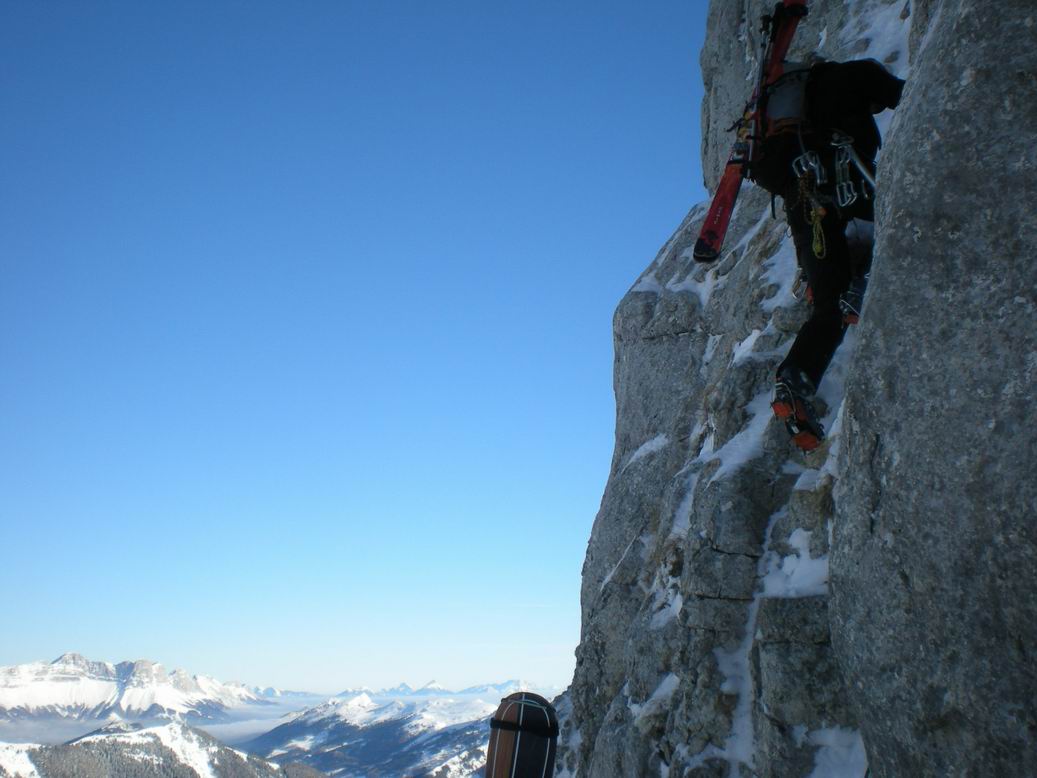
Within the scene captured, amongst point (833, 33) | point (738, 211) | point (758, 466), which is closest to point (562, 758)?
point (758, 466)

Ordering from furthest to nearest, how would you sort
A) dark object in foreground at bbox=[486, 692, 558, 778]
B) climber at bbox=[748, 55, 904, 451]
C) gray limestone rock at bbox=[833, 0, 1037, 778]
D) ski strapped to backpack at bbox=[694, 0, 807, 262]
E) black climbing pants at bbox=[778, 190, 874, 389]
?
ski strapped to backpack at bbox=[694, 0, 807, 262] → black climbing pants at bbox=[778, 190, 874, 389] → climber at bbox=[748, 55, 904, 451] → dark object in foreground at bbox=[486, 692, 558, 778] → gray limestone rock at bbox=[833, 0, 1037, 778]

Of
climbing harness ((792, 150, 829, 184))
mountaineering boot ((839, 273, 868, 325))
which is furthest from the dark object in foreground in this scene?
climbing harness ((792, 150, 829, 184))

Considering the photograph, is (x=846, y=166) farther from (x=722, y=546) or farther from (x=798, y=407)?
Answer: (x=722, y=546)

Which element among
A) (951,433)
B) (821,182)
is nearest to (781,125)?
(821,182)

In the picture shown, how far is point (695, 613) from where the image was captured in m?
9.12

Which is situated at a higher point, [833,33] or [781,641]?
[833,33]

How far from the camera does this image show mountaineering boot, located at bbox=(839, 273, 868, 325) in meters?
8.80

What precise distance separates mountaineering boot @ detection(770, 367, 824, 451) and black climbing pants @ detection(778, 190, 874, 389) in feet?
0.36

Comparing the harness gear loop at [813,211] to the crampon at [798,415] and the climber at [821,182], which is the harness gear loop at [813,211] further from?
the crampon at [798,415]

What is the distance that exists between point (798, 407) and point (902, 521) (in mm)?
2938

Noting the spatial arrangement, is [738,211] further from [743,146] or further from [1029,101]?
[1029,101]

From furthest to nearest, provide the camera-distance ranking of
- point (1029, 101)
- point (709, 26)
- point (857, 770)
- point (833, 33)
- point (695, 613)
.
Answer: point (709, 26), point (833, 33), point (695, 613), point (857, 770), point (1029, 101)

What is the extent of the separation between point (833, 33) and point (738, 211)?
4.51m

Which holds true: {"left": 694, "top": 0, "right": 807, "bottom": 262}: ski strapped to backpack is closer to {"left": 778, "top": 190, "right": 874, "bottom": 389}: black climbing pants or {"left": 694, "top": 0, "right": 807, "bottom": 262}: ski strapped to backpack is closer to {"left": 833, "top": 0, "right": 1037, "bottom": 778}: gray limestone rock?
{"left": 778, "top": 190, "right": 874, "bottom": 389}: black climbing pants
